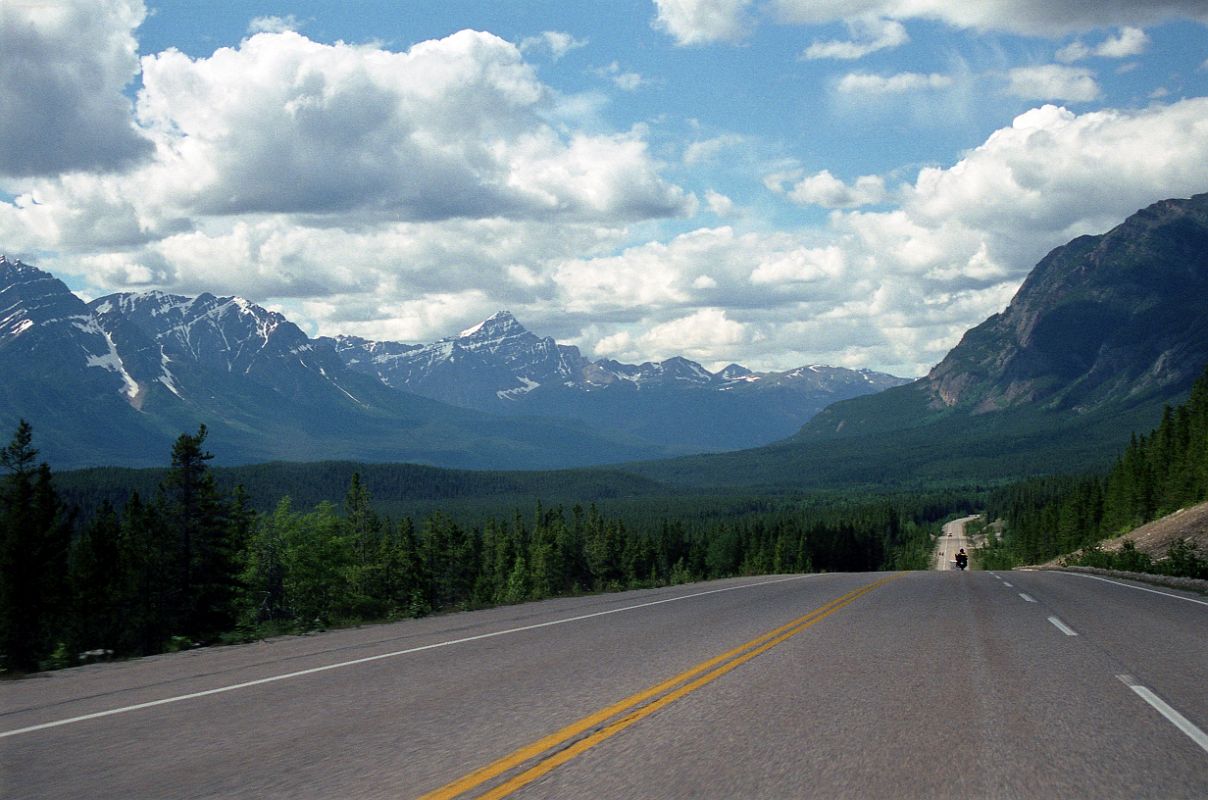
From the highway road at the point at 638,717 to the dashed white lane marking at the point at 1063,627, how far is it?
0.14 m

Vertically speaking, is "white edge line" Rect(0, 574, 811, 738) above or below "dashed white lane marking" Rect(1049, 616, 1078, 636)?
above

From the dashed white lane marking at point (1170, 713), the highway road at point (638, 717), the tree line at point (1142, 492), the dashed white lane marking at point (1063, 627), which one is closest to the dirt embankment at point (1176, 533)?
the tree line at point (1142, 492)

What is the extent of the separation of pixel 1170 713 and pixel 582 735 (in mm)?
5457

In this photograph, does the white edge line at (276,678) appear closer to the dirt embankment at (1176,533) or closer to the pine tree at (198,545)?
the pine tree at (198,545)

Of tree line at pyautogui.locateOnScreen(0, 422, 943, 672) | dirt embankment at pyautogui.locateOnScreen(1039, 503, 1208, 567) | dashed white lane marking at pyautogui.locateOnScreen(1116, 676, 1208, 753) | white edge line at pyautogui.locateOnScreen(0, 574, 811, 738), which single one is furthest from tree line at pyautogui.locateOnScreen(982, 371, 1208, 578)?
dashed white lane marking at pyautogui.locateOnScreen(1116, 676, 1208, 753)

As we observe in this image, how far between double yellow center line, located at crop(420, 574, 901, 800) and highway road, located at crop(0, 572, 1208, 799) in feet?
0.10

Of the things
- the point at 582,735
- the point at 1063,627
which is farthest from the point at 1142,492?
the point at 582,735

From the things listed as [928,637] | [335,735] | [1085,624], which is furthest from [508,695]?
[1085,624]

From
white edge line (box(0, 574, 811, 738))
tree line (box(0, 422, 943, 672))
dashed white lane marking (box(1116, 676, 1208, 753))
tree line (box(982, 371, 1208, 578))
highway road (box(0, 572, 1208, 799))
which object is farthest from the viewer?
tree line (box(982, 371, 1208, 578))

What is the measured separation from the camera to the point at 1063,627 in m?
15.8

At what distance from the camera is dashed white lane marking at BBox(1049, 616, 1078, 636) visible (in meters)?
14.9

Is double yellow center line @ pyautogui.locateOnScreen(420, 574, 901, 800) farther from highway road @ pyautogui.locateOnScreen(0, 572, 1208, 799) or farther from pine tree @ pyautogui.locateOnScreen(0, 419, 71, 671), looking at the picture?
pine tree @ pyautogui.locateOnScreen(0, 419, 71, 671)

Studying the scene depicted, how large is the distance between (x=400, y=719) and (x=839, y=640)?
→ 7618 mm

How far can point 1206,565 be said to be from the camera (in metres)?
32.5
